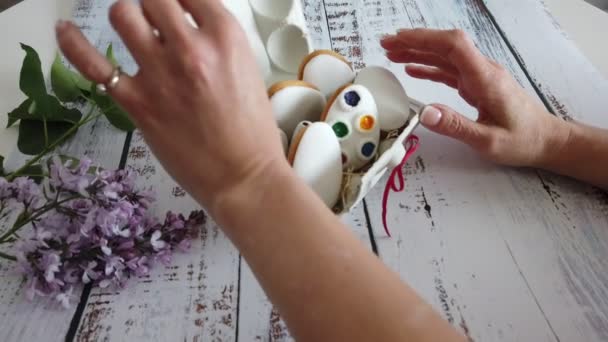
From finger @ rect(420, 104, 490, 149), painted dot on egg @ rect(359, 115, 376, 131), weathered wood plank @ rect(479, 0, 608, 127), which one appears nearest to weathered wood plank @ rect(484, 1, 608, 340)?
weathered wood plank @ rect(479, 0, 608, 127)

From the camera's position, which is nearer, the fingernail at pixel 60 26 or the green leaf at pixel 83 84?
the fingernail at pixel 60 26

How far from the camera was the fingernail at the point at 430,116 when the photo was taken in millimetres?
616

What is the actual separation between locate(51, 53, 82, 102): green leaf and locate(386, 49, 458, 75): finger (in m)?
0.43

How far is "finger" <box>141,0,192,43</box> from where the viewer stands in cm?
39

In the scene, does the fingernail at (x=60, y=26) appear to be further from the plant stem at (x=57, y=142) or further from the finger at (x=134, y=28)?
the plant stem at (x=57, y=142)

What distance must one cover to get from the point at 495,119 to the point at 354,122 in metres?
0.20

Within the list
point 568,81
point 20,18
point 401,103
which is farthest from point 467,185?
point 20,18

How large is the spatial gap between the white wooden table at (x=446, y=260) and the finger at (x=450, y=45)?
0.32ft

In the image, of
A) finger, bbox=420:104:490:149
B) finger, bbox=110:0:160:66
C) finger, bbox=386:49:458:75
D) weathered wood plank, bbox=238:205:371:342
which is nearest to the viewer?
finger, bbox=110:0:160:66

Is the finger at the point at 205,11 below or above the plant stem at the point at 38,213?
above

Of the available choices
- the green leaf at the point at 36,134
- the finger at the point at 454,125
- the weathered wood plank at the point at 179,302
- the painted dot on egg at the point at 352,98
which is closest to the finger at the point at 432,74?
the finger at the point at 454,125

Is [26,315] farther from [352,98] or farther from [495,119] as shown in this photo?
[495,119]

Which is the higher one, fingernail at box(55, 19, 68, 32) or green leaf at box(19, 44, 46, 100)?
fingernail at box(55, 19, 68, 32)

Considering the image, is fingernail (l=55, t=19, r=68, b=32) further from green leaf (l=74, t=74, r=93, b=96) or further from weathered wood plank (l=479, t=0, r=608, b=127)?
weathered wood plank (l=479, t=0, r=608, b=127)
